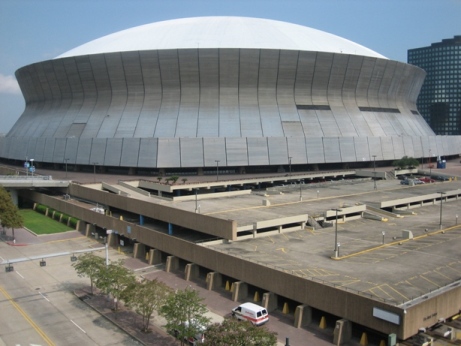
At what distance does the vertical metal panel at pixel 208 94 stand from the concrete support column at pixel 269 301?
38.2 m

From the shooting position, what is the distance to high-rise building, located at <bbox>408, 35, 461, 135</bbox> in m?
166

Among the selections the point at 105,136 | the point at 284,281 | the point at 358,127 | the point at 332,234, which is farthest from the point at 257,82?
the point at 284,281

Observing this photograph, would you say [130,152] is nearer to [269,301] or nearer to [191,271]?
[191,271]

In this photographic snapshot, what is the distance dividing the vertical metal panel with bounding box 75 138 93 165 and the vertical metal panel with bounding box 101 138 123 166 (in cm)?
328

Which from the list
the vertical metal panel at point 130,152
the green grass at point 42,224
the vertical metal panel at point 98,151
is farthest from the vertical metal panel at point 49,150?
the green grass at point 42,224

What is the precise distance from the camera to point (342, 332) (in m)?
19.2

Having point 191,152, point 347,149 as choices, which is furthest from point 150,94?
point 347,149

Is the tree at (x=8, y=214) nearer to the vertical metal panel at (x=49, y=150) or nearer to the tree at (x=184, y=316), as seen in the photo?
the tree at (x=184, y=316)

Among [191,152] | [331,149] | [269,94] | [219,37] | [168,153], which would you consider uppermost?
[219,37]

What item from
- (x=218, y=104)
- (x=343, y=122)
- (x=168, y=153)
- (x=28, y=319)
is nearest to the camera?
(x=28, y=319)

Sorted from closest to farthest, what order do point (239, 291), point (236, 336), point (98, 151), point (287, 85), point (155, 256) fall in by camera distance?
1. point (236, 336)
2. point (239, 291)
3. point (155, 256)
4. point (98, 151)
5. point (287, 85)

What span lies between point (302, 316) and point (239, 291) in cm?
445

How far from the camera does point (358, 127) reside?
6625cm

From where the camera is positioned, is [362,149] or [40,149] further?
[40,149]
